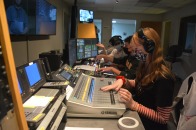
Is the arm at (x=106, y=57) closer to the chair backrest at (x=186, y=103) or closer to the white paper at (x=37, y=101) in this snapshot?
the chair backrest at (x=186, y=103)

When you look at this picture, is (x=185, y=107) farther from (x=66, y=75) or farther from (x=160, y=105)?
(x=66, y=75)

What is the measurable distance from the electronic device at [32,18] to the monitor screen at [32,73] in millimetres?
809

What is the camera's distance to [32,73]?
1020mm

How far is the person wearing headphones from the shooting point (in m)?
1.15

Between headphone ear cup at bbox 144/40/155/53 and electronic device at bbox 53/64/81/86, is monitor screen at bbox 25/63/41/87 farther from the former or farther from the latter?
headphone ear cup at bbox 144/40/155/53

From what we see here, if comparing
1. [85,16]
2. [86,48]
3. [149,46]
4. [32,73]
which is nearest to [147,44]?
[149,46]

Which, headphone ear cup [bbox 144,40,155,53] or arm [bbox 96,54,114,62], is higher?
headphone ear cup [bbox 144,40,155,53]

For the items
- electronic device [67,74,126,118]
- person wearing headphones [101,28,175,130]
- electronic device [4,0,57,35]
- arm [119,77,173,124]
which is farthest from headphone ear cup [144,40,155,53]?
electronic device [4,0,57,35]

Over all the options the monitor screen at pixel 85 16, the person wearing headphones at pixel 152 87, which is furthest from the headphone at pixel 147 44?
the monitor screen at pixel 85 16

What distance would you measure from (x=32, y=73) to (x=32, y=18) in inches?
56.5

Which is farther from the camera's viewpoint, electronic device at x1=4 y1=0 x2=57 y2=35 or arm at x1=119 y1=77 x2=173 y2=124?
electronic device at x1=4 y1=0 x2=57 y2=35

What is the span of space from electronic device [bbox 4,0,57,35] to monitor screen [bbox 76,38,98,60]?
0.62m

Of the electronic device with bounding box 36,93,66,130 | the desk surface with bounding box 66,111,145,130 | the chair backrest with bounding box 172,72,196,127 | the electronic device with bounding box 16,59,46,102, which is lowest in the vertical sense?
the desk surface with bounding box 66,111,145,130

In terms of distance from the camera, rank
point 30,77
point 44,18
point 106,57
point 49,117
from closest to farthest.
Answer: point 49,117 → point 30,77 → point 44,18 → point 106,57
